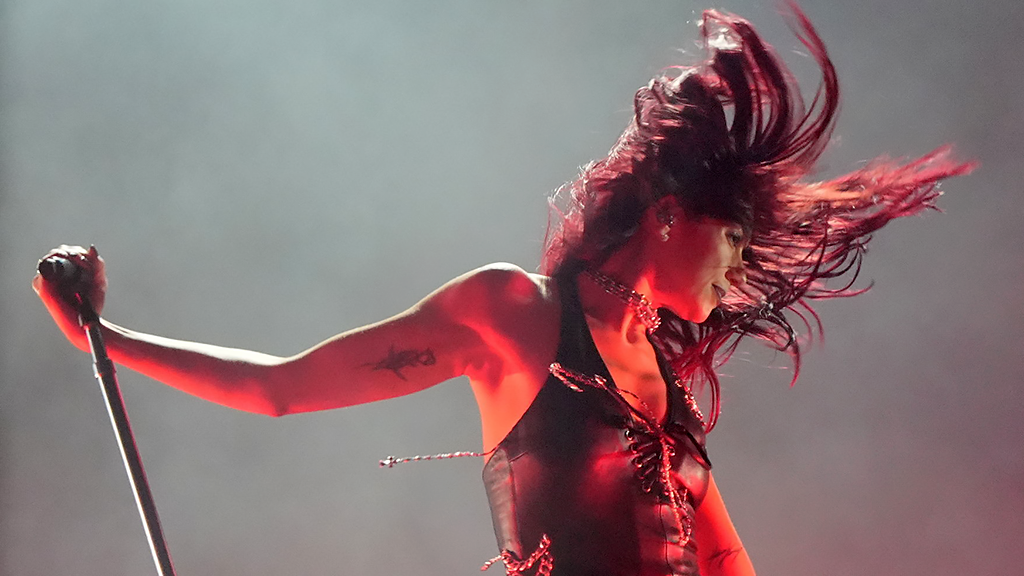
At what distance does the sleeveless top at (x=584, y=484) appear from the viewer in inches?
46.7

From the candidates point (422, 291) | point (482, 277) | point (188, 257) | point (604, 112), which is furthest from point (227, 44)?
point (482, 277)

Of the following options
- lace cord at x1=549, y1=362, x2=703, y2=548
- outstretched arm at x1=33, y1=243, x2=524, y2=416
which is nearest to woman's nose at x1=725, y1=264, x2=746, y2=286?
lace cord at x1=549, y1=362, x2=703, y2=548

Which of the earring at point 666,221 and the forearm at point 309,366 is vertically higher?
the earring at point 666,221

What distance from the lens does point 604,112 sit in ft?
8.61

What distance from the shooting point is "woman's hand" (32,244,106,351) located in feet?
3.57

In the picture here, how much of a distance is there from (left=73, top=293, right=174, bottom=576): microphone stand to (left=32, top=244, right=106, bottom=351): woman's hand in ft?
0.04

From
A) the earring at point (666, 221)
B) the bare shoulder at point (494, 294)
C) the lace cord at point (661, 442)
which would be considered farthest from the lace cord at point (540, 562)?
the earring at point (666, 221)

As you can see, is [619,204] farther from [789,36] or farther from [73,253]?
[789,36]

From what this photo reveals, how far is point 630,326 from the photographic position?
4.78 ft

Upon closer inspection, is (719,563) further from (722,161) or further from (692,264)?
(722,161)

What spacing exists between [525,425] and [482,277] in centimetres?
23

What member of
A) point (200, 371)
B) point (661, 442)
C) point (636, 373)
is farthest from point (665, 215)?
point (200, 371)

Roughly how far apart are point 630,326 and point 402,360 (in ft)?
1.46

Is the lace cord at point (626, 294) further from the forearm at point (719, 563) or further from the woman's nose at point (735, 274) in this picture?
the forearm at point (719, 563)
